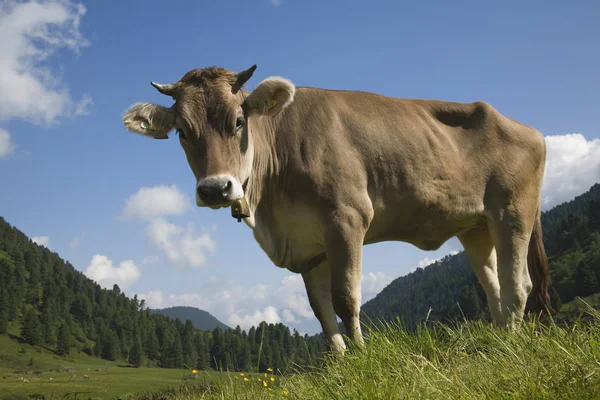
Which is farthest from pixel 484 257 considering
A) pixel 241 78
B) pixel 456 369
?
pixel 241 78

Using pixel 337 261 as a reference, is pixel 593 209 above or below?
above

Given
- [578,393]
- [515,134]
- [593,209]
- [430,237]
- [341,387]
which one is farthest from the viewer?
[593,209]

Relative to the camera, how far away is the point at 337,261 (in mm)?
7438

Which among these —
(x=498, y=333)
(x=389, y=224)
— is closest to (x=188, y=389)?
(x=389, y=224)

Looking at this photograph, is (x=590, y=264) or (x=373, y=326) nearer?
(x=373, y=326)

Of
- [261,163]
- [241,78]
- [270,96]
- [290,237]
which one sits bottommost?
[290,237]

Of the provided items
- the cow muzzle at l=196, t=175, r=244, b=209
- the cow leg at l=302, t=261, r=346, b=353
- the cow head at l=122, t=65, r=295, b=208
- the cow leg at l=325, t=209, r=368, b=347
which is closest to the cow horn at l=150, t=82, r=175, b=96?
the cow head at l=122, t=65, r=295, b=208

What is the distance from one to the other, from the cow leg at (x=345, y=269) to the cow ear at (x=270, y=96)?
1.84m

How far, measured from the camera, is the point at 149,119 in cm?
815

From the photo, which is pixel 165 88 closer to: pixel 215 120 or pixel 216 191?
pixel 215 120

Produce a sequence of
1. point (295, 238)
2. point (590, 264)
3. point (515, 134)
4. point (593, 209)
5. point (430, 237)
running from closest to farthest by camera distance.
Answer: point (295, 238)
point (430, 237)
point (515, 134)
point (590, 264)
point (593, 209)

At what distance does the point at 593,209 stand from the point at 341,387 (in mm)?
208533

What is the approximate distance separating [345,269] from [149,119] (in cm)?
356

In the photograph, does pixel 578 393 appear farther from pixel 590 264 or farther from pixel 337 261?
pixel 590 264
